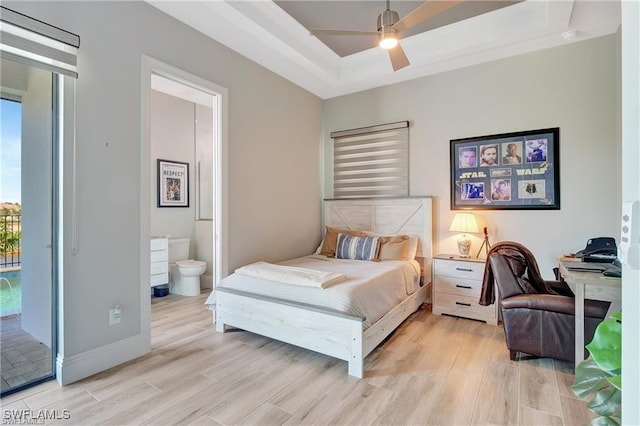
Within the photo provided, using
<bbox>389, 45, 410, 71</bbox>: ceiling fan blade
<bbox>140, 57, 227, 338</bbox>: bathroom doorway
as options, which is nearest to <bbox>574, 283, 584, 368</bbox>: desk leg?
<bbox>389, 45, 410, 71</bbox>: ceiling fan blade

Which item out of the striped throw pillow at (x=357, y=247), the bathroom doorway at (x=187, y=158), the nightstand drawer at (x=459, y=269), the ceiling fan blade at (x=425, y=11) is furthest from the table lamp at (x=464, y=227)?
the bathroom doorway at (x=187, y=158)

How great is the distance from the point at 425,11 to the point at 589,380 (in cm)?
228

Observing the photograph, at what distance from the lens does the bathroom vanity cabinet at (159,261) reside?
4145 mm

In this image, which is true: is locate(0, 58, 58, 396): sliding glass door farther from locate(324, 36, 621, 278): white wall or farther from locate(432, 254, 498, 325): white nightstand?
locate(324, 36, 621, 278): white wall

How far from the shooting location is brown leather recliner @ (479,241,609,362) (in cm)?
222

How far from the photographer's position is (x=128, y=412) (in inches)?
71.4

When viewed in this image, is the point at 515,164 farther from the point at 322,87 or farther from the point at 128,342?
the point at 128,342

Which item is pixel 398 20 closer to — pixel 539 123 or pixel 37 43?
pixel 539 123

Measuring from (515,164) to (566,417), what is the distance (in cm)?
254

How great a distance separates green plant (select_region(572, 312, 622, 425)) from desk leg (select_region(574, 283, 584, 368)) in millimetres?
1085
